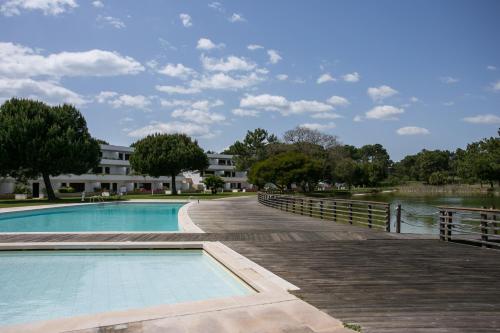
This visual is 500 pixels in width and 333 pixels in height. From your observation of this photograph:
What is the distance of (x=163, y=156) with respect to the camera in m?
60.2

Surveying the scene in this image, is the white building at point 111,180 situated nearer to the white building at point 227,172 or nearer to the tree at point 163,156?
the tree at point 163,156

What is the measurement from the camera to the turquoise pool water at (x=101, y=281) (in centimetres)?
717

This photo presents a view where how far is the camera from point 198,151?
65062mm

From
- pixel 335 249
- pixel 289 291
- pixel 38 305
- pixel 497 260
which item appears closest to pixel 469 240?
pixel 497 260

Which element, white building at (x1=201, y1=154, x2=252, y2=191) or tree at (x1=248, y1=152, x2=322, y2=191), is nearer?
tree at (x1=248, y1=152, x2=322, y2=191)

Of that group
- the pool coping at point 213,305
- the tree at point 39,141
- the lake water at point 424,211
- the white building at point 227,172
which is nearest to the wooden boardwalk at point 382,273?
the pool coping at point 213,305

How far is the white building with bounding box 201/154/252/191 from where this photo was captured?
93.3 m

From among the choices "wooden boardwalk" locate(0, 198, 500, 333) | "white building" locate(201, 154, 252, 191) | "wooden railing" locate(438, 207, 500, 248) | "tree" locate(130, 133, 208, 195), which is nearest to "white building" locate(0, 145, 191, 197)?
"tree" locate(130, 133, 208, 195)

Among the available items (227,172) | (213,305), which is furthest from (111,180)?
(213,305)

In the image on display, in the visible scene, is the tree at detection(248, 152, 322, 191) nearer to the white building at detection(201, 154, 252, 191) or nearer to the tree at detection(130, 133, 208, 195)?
the tree at detection(130, 133, 208, 195)

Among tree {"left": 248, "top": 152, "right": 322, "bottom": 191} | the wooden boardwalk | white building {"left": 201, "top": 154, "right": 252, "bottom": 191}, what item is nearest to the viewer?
the wooden boardwalk

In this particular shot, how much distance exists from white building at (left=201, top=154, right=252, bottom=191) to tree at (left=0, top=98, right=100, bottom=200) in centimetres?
5172

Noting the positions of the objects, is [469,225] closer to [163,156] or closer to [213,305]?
[213,305]

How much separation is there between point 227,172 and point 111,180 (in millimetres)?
33745
